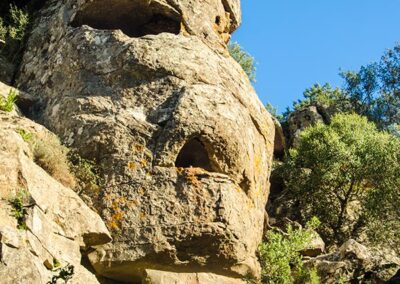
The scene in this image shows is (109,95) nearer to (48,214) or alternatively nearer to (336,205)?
(48,214)

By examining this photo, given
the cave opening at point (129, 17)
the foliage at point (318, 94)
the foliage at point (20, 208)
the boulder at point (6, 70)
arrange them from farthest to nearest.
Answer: the foliage at point (318, 94) < the boulder at point (6, 70) < the cave opening at point (129, 17) < the foliage at point (20, 208)

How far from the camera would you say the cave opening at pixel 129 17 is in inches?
696

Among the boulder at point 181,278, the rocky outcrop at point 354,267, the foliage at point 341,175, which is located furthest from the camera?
A: the foliage at point 341,175

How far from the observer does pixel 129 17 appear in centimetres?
1845

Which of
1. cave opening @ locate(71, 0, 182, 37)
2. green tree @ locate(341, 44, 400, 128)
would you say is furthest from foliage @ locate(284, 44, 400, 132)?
cave opening @ locate(71, 0, 182, 37)

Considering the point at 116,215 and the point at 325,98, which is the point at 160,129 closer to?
the point at 116,215

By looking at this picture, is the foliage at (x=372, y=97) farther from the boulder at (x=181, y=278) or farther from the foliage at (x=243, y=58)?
the boulder at (x=181, y=278)

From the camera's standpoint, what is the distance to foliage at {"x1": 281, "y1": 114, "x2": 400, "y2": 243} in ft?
72.5

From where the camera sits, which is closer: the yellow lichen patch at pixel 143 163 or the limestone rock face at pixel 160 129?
the limestone rock face at pixel 160 129

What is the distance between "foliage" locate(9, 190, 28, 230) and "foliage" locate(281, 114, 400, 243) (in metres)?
14.5

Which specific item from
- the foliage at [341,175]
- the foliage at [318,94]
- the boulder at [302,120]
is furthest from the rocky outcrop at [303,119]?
the foliage at [318,94]

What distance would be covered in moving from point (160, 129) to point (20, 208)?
4.63 m

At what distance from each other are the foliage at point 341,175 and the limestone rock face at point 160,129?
6.92 metres

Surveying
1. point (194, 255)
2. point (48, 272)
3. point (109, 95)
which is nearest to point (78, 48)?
point (109, 95)
